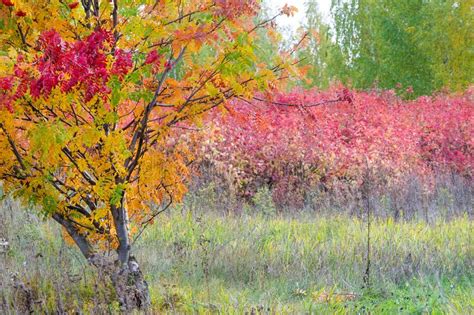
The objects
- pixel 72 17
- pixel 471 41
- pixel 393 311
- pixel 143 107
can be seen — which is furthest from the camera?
pixel 471 41

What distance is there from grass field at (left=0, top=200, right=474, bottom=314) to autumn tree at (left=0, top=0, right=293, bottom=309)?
481 mm

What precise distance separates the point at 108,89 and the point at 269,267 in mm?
2782

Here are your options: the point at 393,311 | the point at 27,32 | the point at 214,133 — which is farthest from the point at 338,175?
the point at 27,32

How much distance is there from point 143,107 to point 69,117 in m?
0.48

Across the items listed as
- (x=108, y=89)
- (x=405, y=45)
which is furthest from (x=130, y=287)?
(x=405, y=45)

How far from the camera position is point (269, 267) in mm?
5875

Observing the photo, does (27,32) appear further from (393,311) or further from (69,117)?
(393,311)

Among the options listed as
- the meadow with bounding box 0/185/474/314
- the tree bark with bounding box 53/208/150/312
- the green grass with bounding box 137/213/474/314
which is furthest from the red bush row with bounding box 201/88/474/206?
the tree bark with bounding box 53/208/150/312

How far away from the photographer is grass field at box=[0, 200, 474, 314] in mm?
4672

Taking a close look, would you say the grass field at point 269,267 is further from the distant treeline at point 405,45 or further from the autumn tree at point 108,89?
the distant treeline at point 405,45

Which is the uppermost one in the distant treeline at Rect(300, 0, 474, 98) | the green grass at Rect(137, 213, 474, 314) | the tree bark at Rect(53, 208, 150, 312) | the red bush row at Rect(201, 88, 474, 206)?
the distant treeline at Rect(300, 0, 474, 98)

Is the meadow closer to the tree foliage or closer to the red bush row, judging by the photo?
the tree foliage

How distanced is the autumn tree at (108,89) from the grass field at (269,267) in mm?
481

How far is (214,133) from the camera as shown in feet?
31.9
